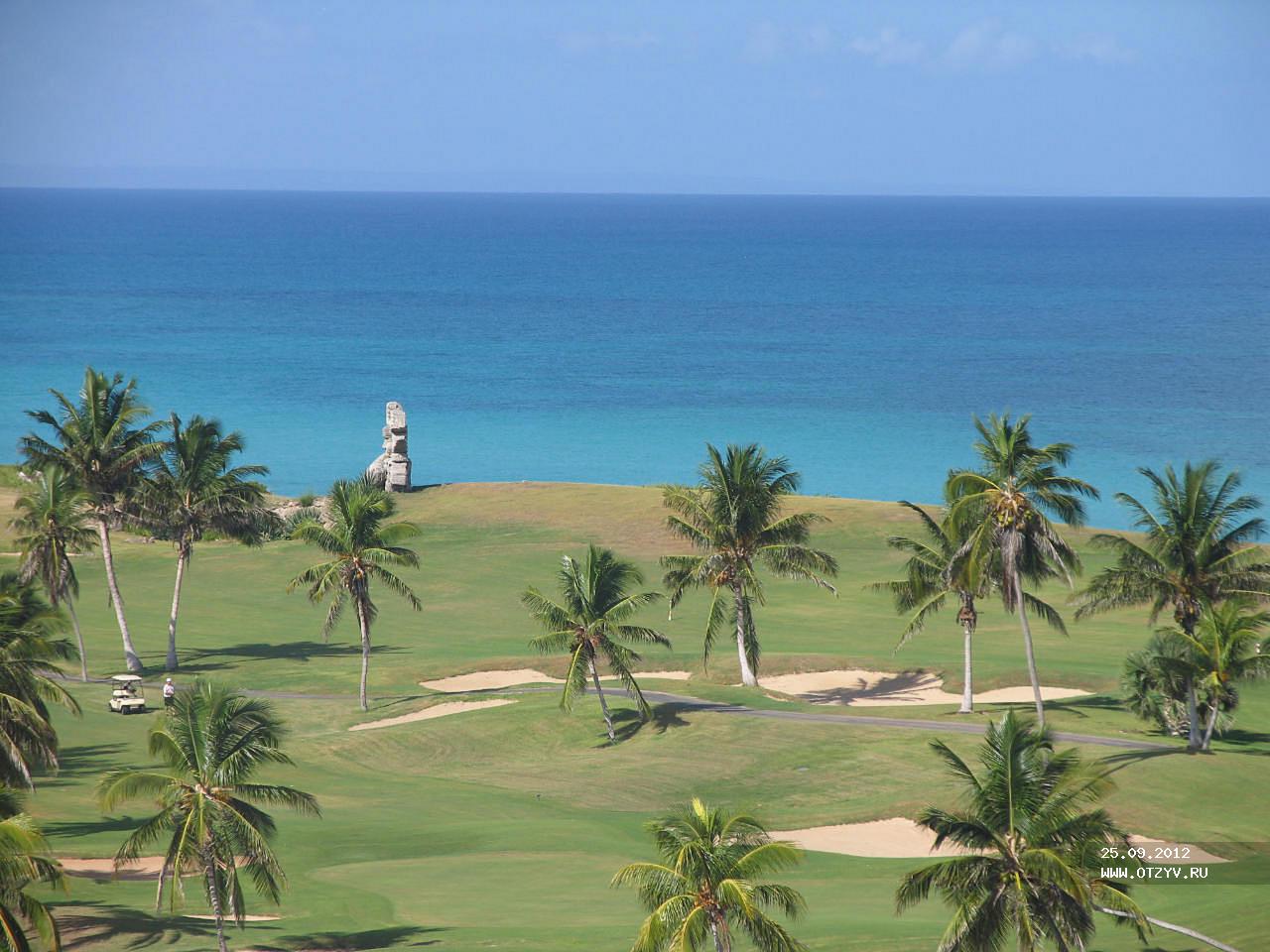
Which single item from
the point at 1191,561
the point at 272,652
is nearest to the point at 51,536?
the point at 272,652

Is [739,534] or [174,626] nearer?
[739,534]

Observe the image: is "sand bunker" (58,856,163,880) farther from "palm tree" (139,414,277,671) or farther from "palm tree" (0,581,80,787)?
"palm tree" (139,414,277,671)

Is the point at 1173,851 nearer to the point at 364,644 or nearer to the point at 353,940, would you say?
the point at 353,940

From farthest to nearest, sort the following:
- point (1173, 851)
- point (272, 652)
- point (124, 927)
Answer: point (272, 652) < point (1173, 851) < point (124, 927)

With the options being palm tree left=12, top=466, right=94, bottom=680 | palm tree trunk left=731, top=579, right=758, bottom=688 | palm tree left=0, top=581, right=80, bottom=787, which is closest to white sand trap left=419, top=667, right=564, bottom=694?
palm tree trunk left=731, top=579, right=758, bottom=688

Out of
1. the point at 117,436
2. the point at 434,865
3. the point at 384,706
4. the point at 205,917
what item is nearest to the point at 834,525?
the point at 384,706

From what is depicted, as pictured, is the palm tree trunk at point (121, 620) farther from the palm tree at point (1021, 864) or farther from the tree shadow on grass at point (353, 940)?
the palm tree at point (1021, 864)
